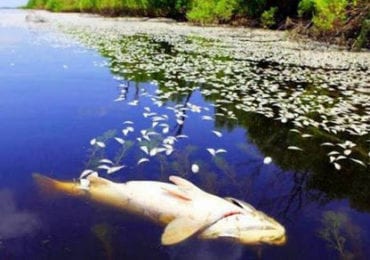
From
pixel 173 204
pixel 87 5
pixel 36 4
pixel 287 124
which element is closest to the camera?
pixel 173 204

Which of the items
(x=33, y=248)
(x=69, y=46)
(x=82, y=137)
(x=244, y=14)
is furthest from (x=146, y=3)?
(x=33, y=248)

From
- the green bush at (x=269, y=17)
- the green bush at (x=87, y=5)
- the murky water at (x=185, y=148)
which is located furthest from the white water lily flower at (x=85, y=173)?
the green bush at (x=87, y=5)

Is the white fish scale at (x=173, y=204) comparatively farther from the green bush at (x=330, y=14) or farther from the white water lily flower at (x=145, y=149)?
the green bush at (x=330, y=14)

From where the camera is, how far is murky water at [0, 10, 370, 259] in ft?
15.0

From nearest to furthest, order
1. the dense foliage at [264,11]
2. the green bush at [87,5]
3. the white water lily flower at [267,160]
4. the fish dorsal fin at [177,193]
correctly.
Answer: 1. the fish dorsal fin at [177,193]
2. the white water lily flower at [267,160]
3. the dense foliage at [264,11]
4. the green bush at [87,5]

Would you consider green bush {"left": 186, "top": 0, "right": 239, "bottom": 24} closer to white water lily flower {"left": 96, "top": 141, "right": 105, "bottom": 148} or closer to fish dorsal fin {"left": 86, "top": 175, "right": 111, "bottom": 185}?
white water lily flower {"left": 96, "top": 141, "right": 105, "bottom": 148}

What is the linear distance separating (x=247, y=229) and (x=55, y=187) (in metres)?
2.35

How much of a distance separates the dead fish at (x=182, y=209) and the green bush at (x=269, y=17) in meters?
28.6

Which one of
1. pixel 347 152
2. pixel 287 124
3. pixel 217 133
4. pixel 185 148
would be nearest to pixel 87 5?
pixel 287 124

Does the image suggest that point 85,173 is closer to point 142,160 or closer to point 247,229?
point 142,160

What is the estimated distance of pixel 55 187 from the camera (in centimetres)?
555

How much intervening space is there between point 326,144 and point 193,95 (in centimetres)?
408

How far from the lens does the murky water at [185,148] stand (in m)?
4.58

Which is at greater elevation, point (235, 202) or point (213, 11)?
point (235, 202)
